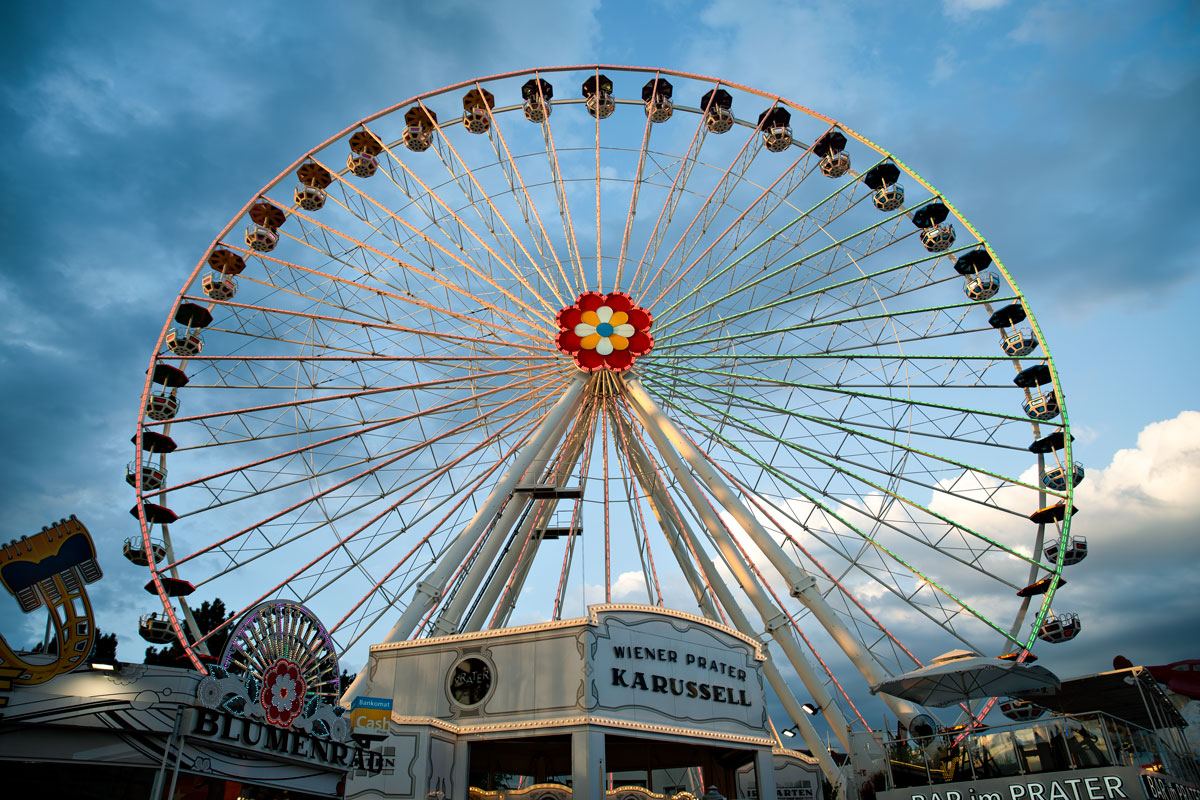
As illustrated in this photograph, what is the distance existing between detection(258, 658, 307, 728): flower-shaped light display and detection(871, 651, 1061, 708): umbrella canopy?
1272cm

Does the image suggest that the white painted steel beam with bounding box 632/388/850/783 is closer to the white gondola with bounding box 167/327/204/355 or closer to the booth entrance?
the booth entrance

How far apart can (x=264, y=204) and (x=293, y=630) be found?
13695 millimetres

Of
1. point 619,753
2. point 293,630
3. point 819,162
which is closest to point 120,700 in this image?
point 293,630

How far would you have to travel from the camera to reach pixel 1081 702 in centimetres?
2300

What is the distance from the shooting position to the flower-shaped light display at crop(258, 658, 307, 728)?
45.2ft

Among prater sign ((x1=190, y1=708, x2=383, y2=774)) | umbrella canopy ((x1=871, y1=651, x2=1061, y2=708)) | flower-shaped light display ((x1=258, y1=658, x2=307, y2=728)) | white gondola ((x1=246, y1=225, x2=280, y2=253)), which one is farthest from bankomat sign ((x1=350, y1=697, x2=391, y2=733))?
white gondola ((x1=246, y1=225, x2=280, y2=253))

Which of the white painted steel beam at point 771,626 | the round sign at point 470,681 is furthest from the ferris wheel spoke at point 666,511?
the round sign at point 470,681

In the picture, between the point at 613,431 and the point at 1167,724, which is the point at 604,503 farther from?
the point at 1167,724

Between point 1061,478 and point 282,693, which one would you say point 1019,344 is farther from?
point 282,693

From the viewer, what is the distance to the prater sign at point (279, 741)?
12320 millimetres

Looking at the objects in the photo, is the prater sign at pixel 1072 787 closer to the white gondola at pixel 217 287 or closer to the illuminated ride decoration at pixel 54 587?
the illuminated ride decoration at pixel 54 587

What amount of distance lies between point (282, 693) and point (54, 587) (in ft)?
13.9

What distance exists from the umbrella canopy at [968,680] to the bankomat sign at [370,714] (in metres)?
11.0

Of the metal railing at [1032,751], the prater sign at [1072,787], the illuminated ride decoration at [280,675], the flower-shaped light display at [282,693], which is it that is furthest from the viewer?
the metal railing at [1032,751]
